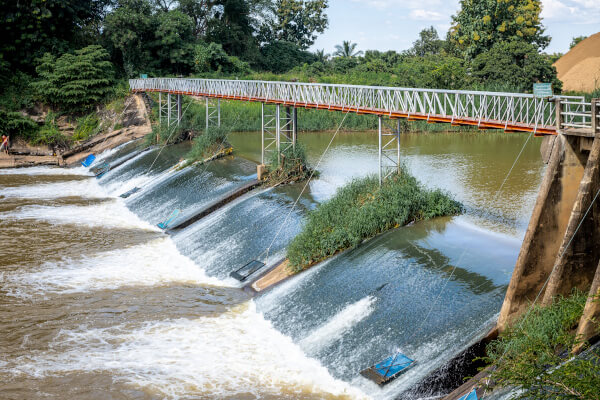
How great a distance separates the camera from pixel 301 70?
70.1 metres

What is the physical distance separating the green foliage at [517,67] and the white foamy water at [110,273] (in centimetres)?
3382

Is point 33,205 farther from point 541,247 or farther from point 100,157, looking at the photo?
point 541,247

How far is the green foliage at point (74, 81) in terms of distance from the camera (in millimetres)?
48750

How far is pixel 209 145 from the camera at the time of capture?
3284 centimetres

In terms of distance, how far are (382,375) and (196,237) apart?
12.0 metres

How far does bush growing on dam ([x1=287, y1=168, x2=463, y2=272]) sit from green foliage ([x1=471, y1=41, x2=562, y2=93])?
99.8ft

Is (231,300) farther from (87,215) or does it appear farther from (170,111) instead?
(170,111)

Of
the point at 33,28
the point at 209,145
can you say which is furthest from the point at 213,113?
the point at 33,28

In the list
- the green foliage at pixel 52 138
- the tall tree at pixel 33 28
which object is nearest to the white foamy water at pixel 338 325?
the green foliage at pixel 52 138

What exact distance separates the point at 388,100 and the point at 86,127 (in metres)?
32.9

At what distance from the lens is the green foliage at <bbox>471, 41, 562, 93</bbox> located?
1860 inches

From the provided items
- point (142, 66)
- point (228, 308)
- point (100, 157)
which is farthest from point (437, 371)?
point (142, 66)

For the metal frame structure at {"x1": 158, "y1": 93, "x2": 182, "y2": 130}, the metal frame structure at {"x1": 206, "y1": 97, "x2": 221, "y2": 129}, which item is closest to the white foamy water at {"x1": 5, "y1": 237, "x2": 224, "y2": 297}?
the metal frame structure at {"x1": 206, "y1": 97, "x2": 221, "y2": 129}

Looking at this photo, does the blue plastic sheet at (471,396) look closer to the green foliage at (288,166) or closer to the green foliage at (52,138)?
the green foliage at (288,166)
